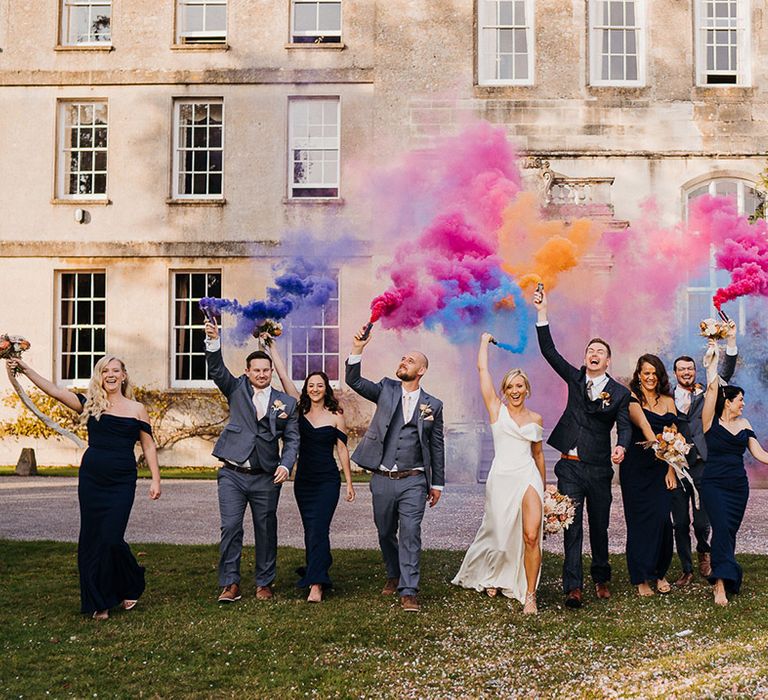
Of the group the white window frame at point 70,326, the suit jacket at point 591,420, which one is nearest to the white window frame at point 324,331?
the white window frame at point 70,326

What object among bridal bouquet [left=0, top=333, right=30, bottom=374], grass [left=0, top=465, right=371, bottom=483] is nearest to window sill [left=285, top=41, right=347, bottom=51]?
grass [left=0, top=465, right=371, bottom=483]

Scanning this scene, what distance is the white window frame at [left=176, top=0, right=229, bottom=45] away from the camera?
21.5 meters

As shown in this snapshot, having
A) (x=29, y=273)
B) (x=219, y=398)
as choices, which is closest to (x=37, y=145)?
(x=29, y=273)

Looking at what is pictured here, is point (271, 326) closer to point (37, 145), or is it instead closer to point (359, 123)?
point (359, 123)

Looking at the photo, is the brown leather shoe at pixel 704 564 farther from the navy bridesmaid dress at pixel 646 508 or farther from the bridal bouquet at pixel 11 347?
the bridal bouquet at pixel 11 347

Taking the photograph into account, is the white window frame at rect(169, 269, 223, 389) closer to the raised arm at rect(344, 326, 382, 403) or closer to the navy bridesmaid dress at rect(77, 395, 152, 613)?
the raised arm at rect(344, 326, 382, 403)

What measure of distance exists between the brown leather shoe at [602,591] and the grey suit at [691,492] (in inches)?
39.7

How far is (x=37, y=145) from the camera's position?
846 inches

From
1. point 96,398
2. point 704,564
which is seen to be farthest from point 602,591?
point 96,398

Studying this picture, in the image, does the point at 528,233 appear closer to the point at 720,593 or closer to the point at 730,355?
the point at 730,355

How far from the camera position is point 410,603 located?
7559mm

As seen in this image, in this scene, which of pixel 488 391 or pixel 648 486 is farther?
pixel 648 486

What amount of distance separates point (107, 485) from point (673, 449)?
4535 millimetres

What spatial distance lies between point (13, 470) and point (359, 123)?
10258 mm
